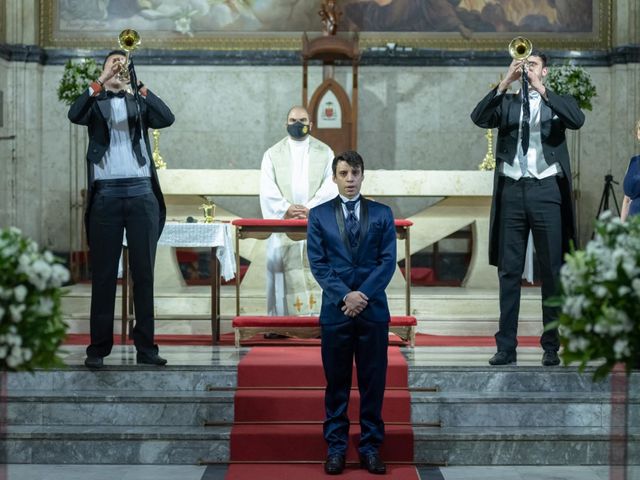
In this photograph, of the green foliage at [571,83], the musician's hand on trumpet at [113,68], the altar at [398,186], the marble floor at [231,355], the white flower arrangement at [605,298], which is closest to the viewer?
the white flower arrangement at [605,298]

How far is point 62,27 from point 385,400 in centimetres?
873

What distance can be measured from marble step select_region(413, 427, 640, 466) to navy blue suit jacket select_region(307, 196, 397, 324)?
888mm

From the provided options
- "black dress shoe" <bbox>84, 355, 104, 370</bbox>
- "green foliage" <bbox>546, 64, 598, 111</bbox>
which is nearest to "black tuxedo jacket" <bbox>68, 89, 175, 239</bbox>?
"black dress shoe" <bbox>84, 355, 104, 370</bbox>

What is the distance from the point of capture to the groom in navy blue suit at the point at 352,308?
630cm

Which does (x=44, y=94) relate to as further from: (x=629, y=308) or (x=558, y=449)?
(x=629, y=308)

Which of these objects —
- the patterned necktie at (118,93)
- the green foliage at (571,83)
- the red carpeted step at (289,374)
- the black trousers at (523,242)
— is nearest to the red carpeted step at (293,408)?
the red carpeted step at (289,374)

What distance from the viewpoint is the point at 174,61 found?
46.3 ft

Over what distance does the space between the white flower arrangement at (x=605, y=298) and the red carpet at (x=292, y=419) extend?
2.13m

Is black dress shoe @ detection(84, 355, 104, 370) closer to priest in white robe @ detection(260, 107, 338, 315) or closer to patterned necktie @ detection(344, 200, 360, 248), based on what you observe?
patterned necktie @ detection(344, 200, 360, 248)

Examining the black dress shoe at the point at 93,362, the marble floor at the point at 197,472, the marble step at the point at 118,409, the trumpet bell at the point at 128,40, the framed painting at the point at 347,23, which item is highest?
the framed painting at the point at 347,23

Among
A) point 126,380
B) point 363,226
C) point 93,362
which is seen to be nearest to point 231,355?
point 126,380

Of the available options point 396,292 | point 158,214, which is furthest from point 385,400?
point 396,292

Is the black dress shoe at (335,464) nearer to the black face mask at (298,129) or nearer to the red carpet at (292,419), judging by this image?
the red carpet at (292,419)

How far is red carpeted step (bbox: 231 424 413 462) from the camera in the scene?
6.63 m
